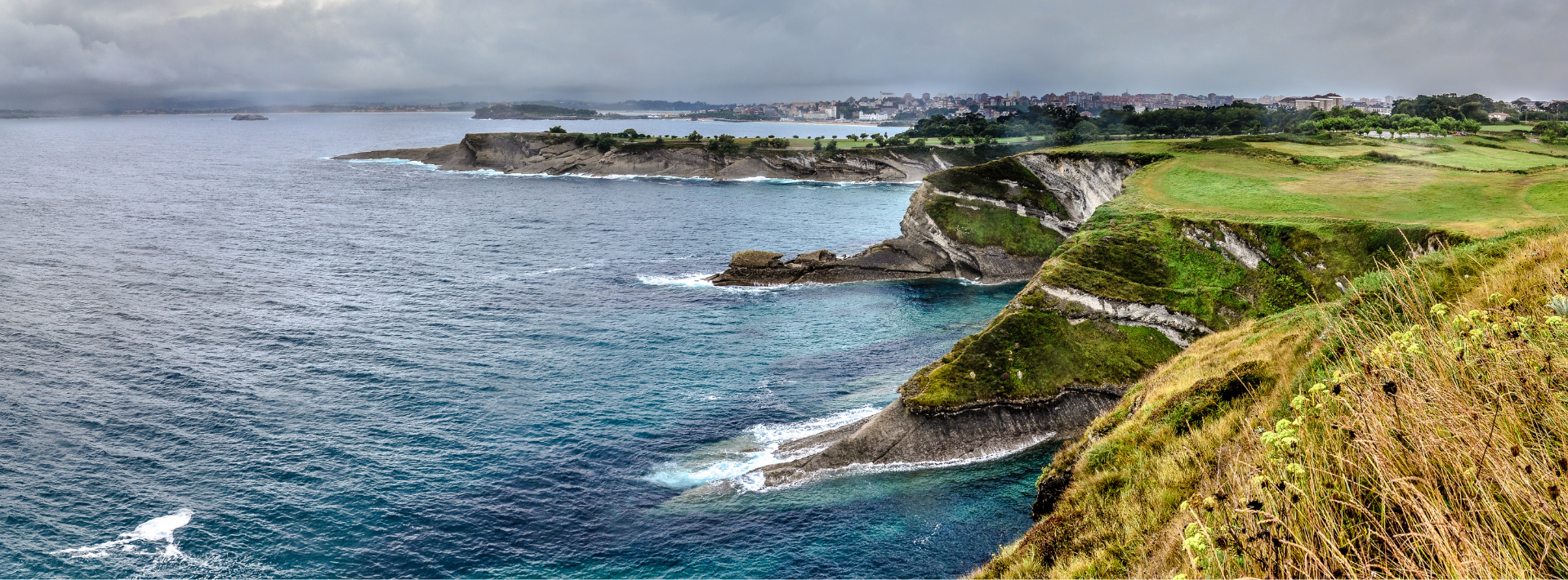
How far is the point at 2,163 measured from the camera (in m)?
174

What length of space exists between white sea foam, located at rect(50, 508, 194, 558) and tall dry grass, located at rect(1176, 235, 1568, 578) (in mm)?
37006

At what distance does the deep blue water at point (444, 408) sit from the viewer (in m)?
32.2

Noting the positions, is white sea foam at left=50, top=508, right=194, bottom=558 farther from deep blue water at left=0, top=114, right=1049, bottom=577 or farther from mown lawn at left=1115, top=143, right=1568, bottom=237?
mown lawn at left=1115, top=143, right=1568, bottom=237

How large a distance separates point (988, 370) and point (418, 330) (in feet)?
134

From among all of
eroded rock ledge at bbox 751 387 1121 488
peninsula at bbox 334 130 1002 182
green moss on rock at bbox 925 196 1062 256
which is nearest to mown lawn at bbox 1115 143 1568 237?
green moss on rock at bbox 925 196 1062 256

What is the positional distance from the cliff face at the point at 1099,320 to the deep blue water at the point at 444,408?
8.69 feet

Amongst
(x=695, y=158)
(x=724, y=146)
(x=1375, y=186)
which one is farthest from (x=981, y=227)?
(x=695, y=158)

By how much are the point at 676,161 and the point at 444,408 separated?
143 meters

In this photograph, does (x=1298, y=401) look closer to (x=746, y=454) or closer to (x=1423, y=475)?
(x=1423, y=475)

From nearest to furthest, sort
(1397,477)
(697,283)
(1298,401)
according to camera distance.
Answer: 1. (1397,477)
2. (1298,401)
3. (697,283)

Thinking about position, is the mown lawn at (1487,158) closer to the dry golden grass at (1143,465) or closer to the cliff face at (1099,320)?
the cliff face at (1099,320)

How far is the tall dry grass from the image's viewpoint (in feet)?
25.5

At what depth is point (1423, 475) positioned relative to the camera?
28.6 ft

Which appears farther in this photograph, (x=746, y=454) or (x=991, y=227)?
(x=991, y=227)
